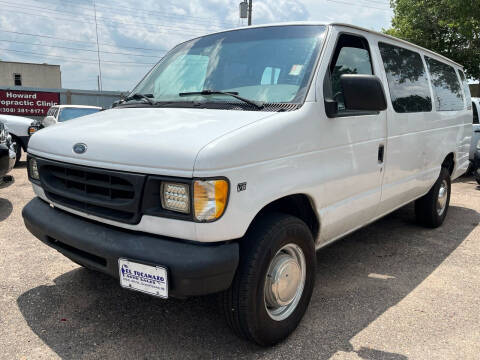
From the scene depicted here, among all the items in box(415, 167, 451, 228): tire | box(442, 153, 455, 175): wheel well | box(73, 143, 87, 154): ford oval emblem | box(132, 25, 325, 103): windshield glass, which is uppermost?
box(132, 25, 325, 103): windshield glass

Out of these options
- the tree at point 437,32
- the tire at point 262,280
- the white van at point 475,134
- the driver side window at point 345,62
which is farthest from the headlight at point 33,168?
the tree at point 437,32

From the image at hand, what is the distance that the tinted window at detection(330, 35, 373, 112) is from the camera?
3090 millimetres

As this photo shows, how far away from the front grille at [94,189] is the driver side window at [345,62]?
148 cm

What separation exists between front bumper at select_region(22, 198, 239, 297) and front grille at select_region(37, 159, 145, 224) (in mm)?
109

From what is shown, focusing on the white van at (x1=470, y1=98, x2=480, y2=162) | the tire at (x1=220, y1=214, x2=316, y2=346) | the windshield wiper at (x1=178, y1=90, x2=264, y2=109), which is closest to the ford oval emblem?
the windshield wiper at (x1=178, y1=90, x2=264, y2=109)

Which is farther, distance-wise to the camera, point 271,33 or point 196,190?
point 271,33

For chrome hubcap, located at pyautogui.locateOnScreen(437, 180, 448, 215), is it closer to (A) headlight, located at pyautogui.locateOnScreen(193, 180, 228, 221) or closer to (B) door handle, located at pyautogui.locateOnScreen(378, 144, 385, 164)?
(B) door handle, located at pyautogui.locateOnScreen(378, 144, 385, 164)

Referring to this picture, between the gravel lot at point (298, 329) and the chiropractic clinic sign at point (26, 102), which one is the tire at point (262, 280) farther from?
the chiropractic clinic sign at point (26, 102)

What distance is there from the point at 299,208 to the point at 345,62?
1193mm

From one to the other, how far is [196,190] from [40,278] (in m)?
2.25

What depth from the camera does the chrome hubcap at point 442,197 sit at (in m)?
5.38

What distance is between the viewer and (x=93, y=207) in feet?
8.40

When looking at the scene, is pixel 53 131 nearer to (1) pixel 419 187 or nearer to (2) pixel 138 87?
(2) pixel 138 87

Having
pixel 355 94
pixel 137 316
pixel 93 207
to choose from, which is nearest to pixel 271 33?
pixel 355 94
